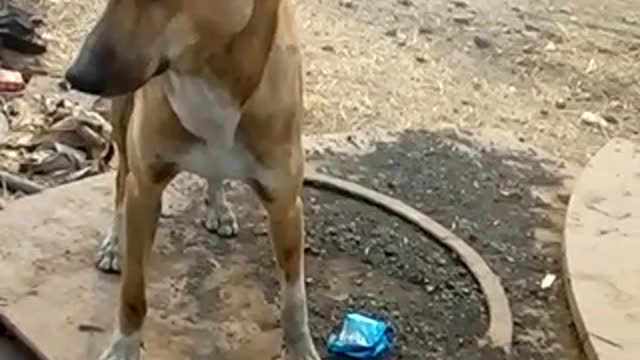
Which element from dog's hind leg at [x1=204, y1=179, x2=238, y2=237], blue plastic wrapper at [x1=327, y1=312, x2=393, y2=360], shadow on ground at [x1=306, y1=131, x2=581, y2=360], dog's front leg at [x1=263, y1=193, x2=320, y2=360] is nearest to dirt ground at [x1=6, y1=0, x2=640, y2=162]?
shadow on ground at [x1=306, y1=131, x2=581, y2=360]

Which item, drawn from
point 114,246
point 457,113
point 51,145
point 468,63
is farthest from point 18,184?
point 468,63

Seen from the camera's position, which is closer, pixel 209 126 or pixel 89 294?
pixel 209 126

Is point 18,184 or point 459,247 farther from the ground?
point 459,247

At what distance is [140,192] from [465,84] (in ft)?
8.43

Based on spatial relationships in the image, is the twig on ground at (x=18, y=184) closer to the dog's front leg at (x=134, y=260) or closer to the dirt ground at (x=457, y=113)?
the dirt ground at (x=457, y=113)

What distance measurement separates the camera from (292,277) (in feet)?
10.9

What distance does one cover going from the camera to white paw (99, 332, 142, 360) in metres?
3.26

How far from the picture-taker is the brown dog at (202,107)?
8.71 ft

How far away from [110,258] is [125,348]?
49cm

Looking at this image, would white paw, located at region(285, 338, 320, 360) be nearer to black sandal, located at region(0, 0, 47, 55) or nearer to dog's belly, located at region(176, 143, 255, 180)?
dog's belly, located at region(176, 143, 255, 180)

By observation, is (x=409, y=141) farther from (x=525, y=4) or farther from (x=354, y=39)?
(x=525, y=4)

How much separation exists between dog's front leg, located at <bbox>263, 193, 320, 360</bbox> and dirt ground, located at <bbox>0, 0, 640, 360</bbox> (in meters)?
0.18

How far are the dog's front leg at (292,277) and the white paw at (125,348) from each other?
13.6 inches

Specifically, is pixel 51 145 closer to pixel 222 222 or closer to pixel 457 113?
pixel 222 222
